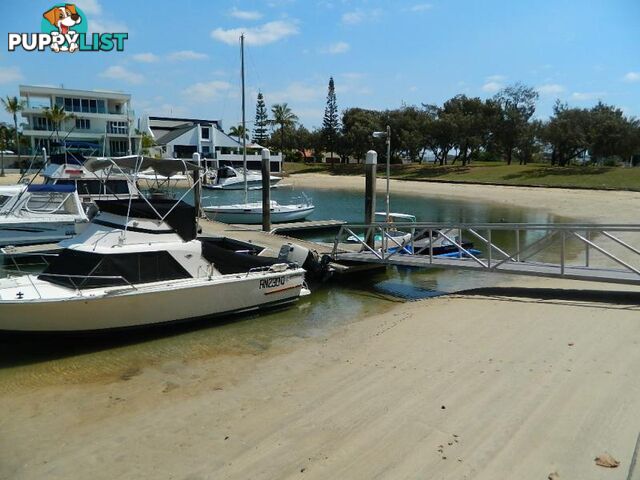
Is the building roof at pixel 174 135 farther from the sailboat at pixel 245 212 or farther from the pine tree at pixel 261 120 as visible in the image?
the sailboat at pixel 245 212

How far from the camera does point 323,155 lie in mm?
105688

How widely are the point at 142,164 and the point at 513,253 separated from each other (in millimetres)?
12694

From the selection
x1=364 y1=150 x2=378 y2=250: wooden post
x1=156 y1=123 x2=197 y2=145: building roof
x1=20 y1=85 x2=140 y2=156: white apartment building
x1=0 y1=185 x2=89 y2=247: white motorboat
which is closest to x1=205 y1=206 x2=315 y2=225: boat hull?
x1=0 y1=185 x2=89 y2=247: white motorboat

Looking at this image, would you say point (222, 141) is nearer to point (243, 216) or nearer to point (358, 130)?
point (358, 130)

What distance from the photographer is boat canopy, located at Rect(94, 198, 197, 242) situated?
464 inches

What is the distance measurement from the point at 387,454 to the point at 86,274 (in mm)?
7731

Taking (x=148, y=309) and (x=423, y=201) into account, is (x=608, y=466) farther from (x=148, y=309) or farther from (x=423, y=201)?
(x=423, y=201)

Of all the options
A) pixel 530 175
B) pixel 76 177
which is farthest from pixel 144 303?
pixel 530 175

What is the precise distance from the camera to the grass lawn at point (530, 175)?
51.7m

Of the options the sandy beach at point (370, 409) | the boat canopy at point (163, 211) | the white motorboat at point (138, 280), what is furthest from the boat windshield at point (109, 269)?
the sandy beach at point (370, 409)

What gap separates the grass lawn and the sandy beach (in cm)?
4667

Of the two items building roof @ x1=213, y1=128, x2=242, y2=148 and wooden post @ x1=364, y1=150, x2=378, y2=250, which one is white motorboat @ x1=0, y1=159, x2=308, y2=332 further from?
building roof @ x1=213, y1=128, x2=242, y2=148

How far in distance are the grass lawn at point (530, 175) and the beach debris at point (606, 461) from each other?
4994cm

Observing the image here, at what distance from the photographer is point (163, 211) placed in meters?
12.1
